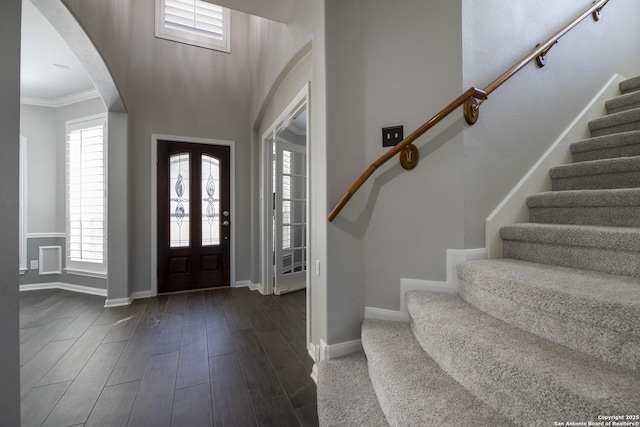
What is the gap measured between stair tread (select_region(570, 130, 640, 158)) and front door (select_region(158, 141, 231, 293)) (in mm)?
4035

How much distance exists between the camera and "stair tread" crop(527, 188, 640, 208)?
1379 mm

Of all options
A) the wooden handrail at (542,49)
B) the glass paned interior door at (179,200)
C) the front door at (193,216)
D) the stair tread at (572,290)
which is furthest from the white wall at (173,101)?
the stair tread at (572,290)

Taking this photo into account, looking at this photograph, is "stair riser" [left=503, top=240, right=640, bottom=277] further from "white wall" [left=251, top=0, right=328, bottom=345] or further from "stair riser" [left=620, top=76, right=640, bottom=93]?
"stair riser" [left=620, top=76, right=640, bottom=93]

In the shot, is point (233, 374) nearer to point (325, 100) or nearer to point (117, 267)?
point (325, 100)

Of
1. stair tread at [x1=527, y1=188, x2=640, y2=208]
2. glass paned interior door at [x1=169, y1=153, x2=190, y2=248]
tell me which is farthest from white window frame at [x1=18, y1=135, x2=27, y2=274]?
stair tread at [x1=527, y1=188, x2=640, y2=208]

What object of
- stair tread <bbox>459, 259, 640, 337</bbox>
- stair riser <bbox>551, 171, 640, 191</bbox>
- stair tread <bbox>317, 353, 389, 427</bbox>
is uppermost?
stair riser <bbox>551, 171, 640, 191</bbox>

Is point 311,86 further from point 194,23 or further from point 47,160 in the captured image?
point 47,160

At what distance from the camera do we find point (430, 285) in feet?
5.55

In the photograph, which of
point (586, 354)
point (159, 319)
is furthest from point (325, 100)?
point (159, 319)

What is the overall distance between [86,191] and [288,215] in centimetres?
302

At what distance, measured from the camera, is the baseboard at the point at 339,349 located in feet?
5.77

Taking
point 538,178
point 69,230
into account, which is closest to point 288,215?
point 538,178

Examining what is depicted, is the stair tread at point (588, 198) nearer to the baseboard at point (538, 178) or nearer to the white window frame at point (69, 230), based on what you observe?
the baseboard at point (538, 178)

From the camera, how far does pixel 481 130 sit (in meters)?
1.67
